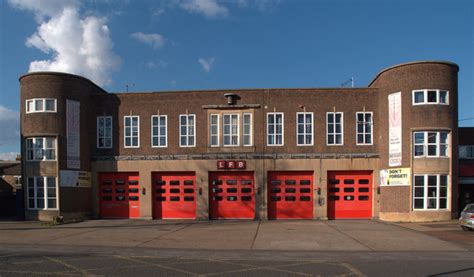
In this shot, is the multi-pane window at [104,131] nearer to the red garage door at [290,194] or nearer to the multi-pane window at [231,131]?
the multi-pane window at [231,131]

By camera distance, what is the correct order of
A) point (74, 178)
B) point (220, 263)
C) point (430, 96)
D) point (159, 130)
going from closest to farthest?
point (220, 263) → point (430, 96) → point (74, 178) → point (159, 130)

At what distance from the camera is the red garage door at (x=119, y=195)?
76.8 feet

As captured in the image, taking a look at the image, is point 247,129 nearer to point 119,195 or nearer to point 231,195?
point 231,195

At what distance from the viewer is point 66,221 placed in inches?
835

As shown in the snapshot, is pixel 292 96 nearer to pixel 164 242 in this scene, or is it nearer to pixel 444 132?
pixel 444 132

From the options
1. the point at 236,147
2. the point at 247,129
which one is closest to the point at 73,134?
the point at 236,147

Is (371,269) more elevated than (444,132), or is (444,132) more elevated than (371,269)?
(444,132)

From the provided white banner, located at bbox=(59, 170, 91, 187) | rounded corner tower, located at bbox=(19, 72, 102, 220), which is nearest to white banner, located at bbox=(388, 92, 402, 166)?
white banner, located at bbox=(59, 170, 91, 187)

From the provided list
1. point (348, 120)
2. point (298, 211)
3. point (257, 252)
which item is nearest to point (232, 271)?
point (257, 252)

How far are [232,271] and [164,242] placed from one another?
5.31 metres

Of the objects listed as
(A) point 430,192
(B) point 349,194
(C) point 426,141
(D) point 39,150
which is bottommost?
(B) point 349,194

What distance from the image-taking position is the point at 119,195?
77.5ft

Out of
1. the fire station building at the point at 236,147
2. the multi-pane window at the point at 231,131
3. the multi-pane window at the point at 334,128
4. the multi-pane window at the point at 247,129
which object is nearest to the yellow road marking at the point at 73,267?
the fire station building at the point at 236,147

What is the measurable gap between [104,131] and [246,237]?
505 inches
